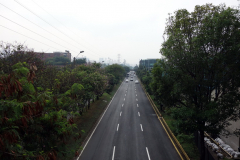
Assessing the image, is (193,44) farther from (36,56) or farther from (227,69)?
(36,56)

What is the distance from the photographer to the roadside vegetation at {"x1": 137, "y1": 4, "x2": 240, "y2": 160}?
8.66 meters

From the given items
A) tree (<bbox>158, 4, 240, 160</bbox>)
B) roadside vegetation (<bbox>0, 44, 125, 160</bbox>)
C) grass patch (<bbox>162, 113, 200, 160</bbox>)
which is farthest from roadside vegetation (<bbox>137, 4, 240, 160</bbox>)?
roadside vegetation (<bbox>0, 44, 125, 160</bbox>)

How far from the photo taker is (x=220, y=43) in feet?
28.2

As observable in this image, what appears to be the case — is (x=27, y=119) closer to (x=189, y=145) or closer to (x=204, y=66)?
(x=204, y=66)

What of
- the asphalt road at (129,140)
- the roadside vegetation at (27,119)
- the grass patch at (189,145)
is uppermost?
the roadside vegetation at (27,119)

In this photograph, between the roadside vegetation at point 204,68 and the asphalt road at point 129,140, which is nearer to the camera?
the roadside vegetation at point 204,68

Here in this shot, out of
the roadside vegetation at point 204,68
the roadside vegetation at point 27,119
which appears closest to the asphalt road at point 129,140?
the roadside vegetation at point 204,68

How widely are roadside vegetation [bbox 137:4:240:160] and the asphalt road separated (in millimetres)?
3808

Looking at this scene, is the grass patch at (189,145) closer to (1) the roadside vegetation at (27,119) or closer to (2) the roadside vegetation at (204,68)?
(2) the roadside vegetation at (204,68)

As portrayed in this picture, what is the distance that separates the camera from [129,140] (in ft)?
51.5

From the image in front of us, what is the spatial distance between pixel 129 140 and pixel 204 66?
31.6 feet

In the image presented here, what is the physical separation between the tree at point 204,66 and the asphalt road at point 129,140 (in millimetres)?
3874

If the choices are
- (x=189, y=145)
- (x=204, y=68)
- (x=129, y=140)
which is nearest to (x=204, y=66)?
(x=204, y=68)

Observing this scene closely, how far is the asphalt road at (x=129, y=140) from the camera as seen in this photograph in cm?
1291
